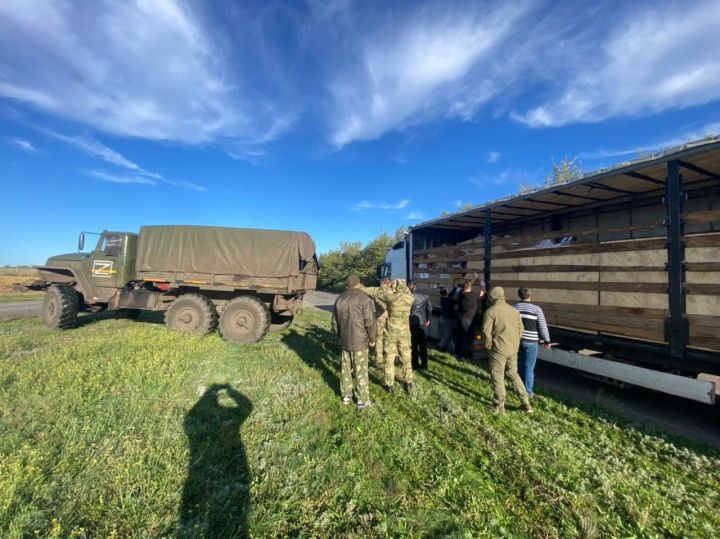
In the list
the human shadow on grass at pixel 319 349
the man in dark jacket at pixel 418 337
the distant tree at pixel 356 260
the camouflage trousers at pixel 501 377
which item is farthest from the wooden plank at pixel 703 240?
the distant tree at pixel 356 260

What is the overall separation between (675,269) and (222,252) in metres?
8.75

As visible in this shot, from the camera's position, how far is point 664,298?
412cm

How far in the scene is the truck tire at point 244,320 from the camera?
7.97 m

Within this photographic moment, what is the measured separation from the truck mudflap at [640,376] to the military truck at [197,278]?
6.09 metres

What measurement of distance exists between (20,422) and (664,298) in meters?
7.78

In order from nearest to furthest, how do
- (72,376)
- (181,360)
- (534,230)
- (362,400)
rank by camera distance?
(362,400), (72,376), (181,360), (534,230)

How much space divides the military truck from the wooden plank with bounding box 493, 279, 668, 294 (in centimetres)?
547

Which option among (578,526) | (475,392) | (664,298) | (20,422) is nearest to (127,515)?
(20,422)

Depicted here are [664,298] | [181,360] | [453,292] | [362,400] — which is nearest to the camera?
[664,298]

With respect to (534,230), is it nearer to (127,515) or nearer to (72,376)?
(127,515)

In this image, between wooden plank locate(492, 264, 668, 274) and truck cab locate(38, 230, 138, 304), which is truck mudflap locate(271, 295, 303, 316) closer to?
truck cab locate(38, 230, 138, 304)

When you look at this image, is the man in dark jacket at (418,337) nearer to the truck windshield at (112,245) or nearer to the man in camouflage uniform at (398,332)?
the man in camouflage uniform at (398,332)

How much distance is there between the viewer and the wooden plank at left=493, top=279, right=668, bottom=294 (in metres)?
4.20

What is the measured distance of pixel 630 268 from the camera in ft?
14.7
